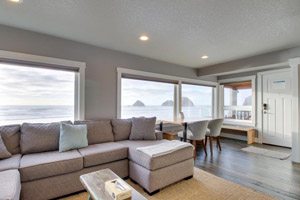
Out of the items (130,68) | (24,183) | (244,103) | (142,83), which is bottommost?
(24,183)

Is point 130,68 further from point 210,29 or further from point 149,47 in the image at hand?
point 210,29

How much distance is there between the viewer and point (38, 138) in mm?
2490

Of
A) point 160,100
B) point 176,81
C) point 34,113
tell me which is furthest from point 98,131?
point 176,81

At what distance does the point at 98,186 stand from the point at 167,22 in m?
2.27

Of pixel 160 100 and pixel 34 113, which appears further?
pixel 160 100

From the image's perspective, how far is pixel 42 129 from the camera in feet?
8.44

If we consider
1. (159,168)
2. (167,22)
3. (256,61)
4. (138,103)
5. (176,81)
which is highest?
(167,22)

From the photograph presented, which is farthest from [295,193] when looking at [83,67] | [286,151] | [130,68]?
[83,67]

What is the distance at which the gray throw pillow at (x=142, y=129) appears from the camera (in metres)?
3.27

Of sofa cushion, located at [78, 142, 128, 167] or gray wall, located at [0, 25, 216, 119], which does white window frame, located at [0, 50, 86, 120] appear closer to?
gray wall, located at [0, 25, 216, 119]

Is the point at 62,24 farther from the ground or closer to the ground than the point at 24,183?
farther from the ground

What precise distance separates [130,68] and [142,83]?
551 millimetres

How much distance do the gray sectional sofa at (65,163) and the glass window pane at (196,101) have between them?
107 inches

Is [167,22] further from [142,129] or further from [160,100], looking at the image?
[160,100]
